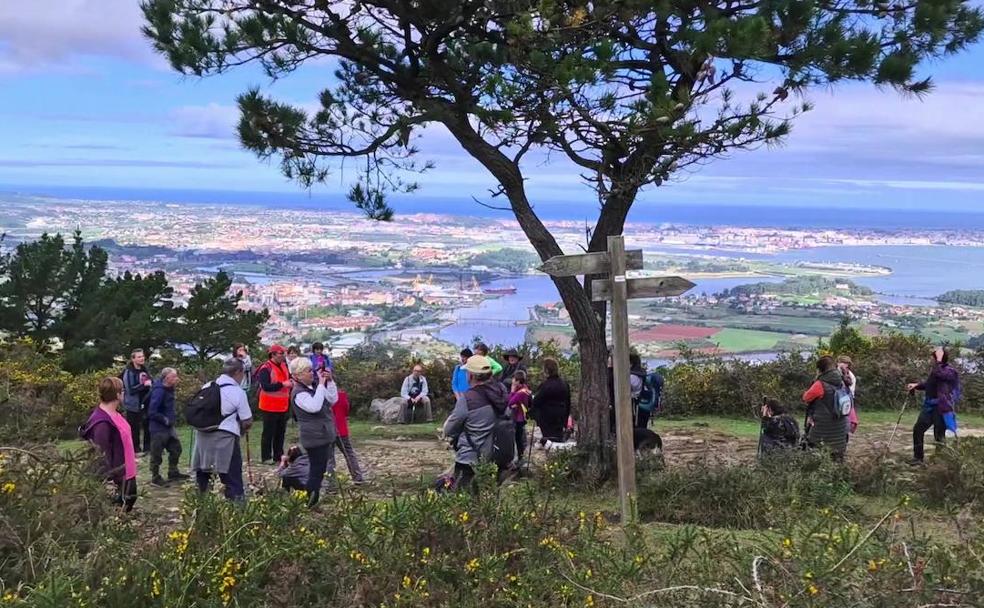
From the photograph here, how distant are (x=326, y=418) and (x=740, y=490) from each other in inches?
145

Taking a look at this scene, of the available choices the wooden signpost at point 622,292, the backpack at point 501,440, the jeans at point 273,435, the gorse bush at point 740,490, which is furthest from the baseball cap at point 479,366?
the jeans at point 273,435

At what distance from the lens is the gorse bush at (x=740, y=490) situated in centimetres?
691

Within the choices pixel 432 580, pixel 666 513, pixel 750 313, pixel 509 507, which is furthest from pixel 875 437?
pixel 750 313

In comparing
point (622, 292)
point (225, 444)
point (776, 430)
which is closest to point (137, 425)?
point (225, 444)

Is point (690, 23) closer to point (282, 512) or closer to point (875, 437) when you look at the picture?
point (282, 512)

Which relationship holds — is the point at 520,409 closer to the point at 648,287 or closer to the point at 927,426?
the point at 648,287

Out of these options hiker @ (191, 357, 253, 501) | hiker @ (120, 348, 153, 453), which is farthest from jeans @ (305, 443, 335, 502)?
hiker @ (120, 348, 153, 453)

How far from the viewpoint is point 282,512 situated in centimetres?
485

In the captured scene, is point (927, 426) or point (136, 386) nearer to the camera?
point (927, 426)

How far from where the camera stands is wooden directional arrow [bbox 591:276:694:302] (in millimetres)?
6441

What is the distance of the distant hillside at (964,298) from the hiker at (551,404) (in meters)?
23.1

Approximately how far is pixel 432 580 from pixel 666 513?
333cm

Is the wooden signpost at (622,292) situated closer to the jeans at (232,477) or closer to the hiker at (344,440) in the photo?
the hiker at (344,440)

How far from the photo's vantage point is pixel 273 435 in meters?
10.0
